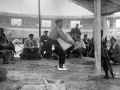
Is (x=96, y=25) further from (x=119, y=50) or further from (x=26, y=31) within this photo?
(x=26, y=31)

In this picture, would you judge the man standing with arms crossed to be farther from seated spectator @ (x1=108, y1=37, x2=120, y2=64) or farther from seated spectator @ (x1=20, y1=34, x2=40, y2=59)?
seated spectator @ (x1=20, y1=34, x2=40, y2=59)

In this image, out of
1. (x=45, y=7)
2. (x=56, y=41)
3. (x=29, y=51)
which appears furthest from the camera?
(x=45, y=7)

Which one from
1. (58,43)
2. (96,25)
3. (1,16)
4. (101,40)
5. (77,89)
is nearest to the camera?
(77,89)

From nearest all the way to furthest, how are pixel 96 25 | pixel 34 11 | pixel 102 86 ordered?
pixel 102 86 → pixel 96 25 → pixel 34 11

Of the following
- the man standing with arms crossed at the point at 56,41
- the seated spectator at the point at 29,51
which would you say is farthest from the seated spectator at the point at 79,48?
the man standing with arms crossed at the point at 56,41

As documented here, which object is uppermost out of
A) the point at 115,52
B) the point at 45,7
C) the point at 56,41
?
the point at 45,7

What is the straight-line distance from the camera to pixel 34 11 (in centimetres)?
2608

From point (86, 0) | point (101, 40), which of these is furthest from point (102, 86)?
point (86, 0)

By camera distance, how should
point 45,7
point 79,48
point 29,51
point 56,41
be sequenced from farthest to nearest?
1. point 45,7
2. point 79,48
3. point 29,51
4. point 56,41

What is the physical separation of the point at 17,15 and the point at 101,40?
19.8 metres

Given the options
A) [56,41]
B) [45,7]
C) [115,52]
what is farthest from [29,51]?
[45,7]

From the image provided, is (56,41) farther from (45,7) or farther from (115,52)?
(45,7)

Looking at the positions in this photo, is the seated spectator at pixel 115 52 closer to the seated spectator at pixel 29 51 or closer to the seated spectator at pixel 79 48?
the seated spectator at pixel 79 48

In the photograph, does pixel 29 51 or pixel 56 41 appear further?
pixel 29 51
